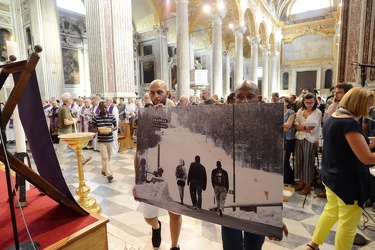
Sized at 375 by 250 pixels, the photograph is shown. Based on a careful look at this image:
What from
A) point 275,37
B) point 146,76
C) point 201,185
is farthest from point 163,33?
point 201,185

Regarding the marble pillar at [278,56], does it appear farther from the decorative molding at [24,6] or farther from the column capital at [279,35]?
the decorative molding at [24,6]

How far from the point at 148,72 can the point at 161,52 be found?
2.88m

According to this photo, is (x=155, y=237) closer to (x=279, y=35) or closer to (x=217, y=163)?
(x=217, y=163)

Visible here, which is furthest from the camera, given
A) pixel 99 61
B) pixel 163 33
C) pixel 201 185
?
pixel 163 33

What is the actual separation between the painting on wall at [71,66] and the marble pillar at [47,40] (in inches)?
254

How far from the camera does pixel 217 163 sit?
1251 mm

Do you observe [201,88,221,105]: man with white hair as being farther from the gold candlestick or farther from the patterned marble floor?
the gold candlestick

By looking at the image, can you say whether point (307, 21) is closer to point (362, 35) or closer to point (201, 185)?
point (362, 35)

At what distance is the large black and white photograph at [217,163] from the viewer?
1104 millimetres

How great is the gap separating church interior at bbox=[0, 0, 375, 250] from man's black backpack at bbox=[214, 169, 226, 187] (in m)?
1.17

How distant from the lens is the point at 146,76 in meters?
20.8

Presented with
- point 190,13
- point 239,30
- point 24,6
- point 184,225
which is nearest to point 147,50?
point 190,13

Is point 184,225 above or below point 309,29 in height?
below

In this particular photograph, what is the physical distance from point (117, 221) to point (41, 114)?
7.32 feet
